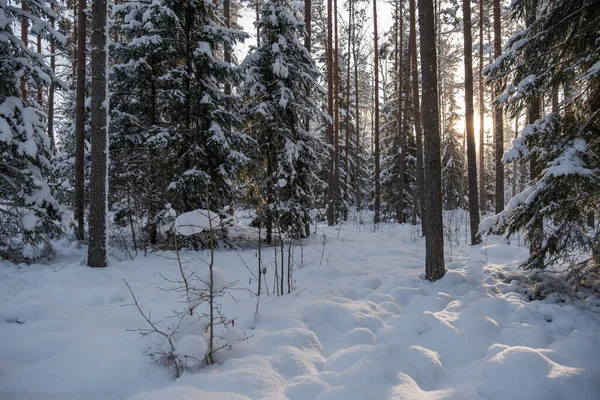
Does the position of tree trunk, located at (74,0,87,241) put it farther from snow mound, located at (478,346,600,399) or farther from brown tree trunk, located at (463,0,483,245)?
brown tree trunk, located at (463,0,483,245)

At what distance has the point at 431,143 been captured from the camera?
5391mm

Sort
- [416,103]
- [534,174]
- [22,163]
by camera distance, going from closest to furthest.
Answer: [534,174] → [22,163] → [416,103]

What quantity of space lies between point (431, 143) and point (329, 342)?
3763 millimetres

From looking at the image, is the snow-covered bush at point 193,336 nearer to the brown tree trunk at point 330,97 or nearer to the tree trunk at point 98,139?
the tree trunk at point 98,139

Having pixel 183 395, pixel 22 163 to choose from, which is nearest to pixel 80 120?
pixel 22 163

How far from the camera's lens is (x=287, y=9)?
9.09 m

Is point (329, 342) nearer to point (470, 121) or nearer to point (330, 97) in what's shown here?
point (470, 121)

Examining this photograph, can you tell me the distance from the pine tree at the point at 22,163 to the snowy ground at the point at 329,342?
145 centimetres

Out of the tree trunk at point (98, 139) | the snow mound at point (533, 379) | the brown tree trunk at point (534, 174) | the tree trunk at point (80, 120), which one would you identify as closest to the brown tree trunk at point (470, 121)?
the brown tree trunk at point (534, 174)

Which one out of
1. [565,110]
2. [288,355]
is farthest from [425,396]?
[565,110]

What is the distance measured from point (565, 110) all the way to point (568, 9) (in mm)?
1507

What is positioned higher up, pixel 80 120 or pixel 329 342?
pixel 80 120

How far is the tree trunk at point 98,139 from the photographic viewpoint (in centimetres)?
645

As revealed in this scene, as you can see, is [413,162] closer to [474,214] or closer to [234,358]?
[474,214]
